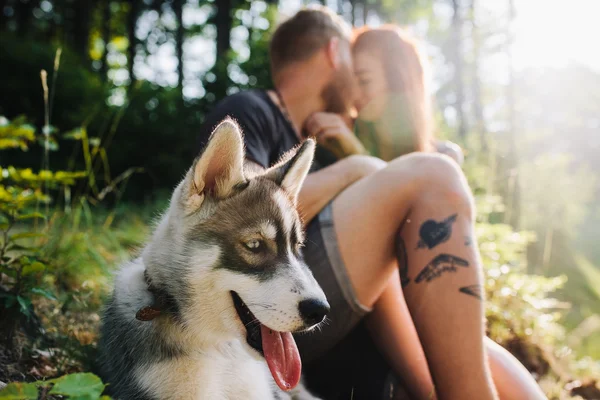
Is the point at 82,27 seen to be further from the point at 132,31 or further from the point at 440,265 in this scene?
the point at 440,265

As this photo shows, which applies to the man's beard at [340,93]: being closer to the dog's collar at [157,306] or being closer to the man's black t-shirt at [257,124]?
the man's black t-shirt at [257,124]

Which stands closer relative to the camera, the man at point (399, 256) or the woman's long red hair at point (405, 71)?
the man at point (399, 256)

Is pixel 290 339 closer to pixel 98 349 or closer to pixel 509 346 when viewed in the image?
pixel 98 349

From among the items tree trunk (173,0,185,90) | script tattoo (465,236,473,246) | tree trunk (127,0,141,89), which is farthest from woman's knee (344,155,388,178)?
tree trunk (127,0,141,89)

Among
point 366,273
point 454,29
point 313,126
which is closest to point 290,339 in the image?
point 366,273

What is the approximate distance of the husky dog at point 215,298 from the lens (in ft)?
6.27

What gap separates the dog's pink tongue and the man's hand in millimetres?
1619

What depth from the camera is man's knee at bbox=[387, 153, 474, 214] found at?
2377 millimetres

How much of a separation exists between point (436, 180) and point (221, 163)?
3.16 ft

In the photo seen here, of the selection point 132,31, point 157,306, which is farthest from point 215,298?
point 132,31

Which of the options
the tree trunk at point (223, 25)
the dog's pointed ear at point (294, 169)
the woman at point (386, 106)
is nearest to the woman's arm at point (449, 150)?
the woman at point (386, 106)

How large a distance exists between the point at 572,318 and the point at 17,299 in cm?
894

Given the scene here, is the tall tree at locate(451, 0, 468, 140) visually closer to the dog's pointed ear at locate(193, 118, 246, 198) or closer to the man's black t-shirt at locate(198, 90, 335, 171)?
the man's black t-shirt at locate(198, 90, 335, 171)

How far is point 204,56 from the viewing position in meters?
21.5
